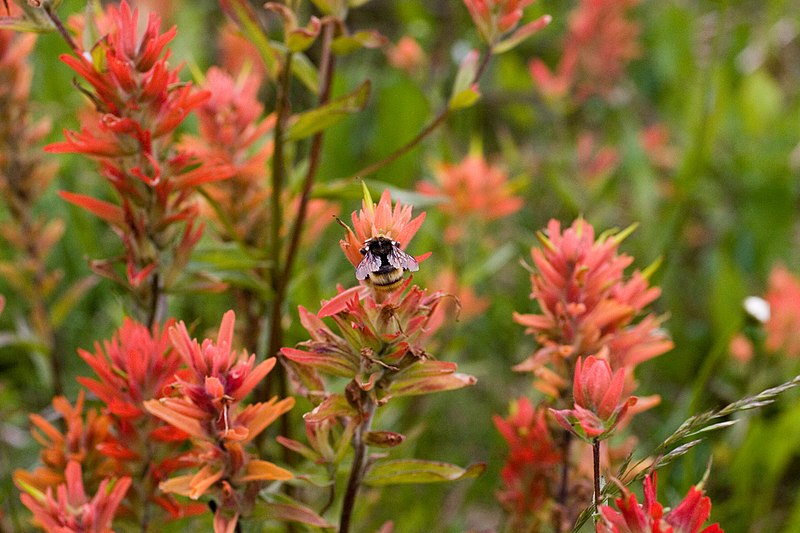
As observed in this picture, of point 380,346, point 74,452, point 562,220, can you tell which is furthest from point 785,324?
point 74,452

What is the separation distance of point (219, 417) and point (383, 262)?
6.4 inches

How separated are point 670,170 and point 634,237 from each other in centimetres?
34

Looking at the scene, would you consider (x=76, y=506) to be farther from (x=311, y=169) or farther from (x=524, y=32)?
(x=524, y=32)

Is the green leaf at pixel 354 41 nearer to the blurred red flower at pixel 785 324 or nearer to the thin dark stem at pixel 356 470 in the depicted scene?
the thin dark stem at pixel 356 470

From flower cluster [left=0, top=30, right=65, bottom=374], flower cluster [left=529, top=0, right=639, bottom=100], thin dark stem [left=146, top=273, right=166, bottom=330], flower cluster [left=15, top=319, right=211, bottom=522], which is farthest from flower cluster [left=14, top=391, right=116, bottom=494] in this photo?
flower cluster [left=529, top=0, right=639, bottom=100]

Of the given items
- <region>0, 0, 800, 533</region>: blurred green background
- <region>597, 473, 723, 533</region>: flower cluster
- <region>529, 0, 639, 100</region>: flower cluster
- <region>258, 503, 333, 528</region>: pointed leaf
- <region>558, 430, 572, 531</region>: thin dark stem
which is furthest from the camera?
<region>529, 0, 639, 100</region>: flower cluster

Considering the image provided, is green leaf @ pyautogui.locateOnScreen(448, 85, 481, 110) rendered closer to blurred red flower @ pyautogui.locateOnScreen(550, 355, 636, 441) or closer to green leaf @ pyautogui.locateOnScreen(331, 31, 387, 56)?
green leaf @ pyautogui.locateOnScreen(331, 31, 387, 56)

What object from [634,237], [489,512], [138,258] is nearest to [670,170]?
[634,237]

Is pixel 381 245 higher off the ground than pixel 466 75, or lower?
lower

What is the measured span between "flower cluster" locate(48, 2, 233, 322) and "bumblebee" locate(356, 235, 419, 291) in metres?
0.21

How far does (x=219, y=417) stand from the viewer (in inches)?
22.8

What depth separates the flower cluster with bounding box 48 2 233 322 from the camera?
646mm

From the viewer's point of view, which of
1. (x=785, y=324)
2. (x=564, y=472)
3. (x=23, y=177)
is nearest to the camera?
(x=564, y=472)

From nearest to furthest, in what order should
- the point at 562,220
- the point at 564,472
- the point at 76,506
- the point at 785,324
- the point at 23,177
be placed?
1. the point at 76,506
2. the point at 564,472
3. the point at 23,177
4. the point at 785,324
5. the point at 562,220
